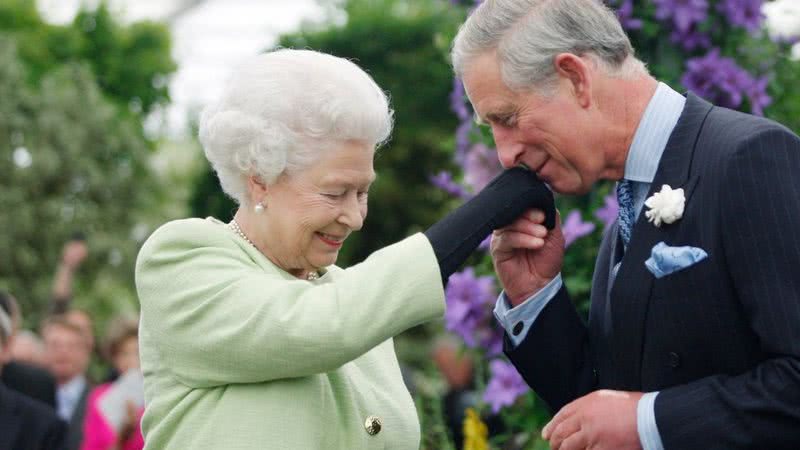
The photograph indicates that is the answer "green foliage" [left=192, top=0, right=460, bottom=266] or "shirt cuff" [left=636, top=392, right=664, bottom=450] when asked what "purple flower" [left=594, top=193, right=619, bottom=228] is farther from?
"green foliage" [left=192, top=0, right=460, bottom=266]

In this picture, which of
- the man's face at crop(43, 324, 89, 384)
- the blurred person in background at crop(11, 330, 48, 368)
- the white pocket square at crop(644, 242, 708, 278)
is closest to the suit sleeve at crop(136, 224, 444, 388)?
the white pocket square at crop(644, 242, 708, 278)

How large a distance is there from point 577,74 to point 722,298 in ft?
2.05

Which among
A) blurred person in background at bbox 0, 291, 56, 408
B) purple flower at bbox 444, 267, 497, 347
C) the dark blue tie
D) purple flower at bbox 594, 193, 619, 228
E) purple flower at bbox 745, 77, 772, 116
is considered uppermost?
the dark blue tie

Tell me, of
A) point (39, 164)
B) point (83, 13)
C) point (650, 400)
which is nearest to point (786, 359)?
point (650, 400)

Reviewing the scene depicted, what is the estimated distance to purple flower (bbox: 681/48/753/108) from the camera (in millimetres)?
4648

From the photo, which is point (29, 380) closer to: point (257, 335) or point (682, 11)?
point (682, 11)

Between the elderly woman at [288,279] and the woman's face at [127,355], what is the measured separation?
480 centimetres

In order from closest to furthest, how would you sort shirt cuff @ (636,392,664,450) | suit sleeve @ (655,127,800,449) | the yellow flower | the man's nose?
suit sleeve @ (655,127,800,449) → shirt cuff @ (636,392,664,450) → the man's nose → the yellow flower

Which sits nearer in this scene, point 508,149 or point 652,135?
point 652,135

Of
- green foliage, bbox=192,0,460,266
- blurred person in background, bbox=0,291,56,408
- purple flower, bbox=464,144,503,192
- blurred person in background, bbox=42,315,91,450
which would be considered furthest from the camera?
green foliage, bbox=192,0,460,266

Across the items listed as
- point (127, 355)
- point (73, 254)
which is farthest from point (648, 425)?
point (73, 254)

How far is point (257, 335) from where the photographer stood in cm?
256

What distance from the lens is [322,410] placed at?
2.73 m

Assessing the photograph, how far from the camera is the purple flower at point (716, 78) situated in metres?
4.65
